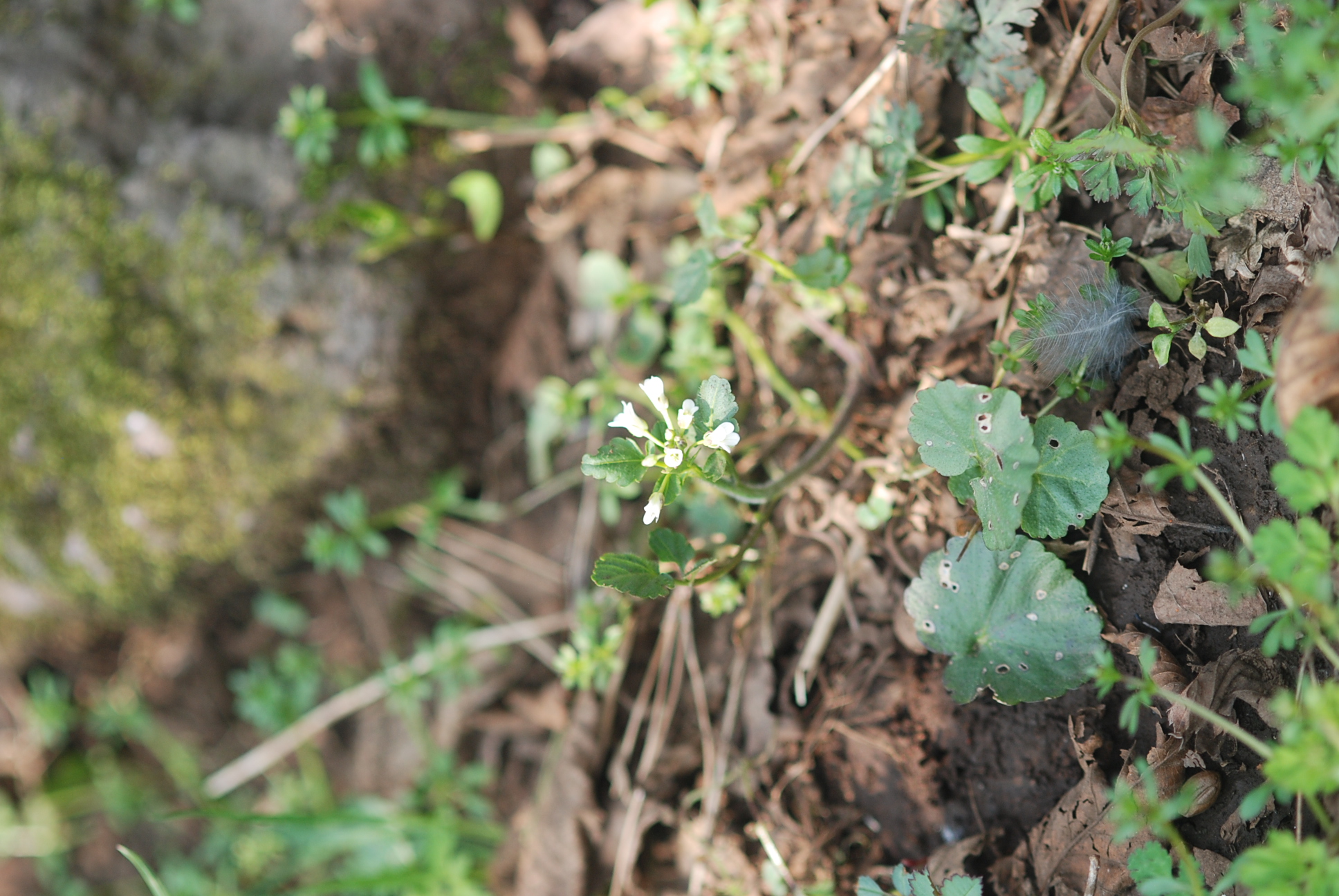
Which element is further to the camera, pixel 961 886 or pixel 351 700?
pixel 351 700

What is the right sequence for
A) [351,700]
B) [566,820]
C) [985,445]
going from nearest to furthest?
[985,445], [566,820], [351,700]

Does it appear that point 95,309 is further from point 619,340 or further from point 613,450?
point 613,450

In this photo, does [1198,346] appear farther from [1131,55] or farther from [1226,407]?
[1131,55]

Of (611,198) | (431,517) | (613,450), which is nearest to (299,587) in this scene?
(431,517)

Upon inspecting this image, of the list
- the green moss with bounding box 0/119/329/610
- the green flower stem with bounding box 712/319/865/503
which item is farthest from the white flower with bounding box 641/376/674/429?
the green moss with bounding box 0/119/329/610

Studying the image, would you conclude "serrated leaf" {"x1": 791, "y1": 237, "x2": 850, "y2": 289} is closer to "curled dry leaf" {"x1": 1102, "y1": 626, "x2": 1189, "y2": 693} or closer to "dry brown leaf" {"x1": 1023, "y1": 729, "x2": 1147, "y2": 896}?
"curled dry leaf" {"x1": 1102, "y1": 626, "x2": 1189, "y2": 693}

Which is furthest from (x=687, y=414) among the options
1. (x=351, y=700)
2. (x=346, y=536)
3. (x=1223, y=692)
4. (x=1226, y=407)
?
(x=351, y=700)

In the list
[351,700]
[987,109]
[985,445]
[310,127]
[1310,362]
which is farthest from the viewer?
[351,700]
